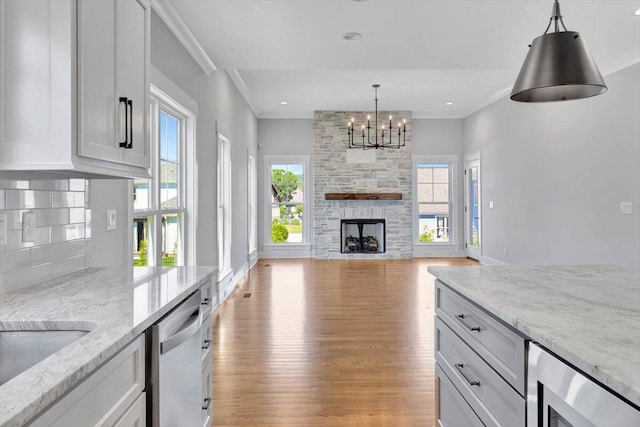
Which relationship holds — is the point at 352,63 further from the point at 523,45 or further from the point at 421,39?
the point at 523,45

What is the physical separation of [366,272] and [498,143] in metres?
3.19

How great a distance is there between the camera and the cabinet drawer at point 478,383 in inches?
49.9

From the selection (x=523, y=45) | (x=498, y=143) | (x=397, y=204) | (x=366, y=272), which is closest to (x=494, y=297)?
(x=523, y=45)

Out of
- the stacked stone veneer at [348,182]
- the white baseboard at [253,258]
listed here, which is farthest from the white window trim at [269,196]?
the white baseboard at [253,258]

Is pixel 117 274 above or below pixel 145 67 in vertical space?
below

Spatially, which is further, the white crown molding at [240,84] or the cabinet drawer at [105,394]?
the white crown molding at [240,84]

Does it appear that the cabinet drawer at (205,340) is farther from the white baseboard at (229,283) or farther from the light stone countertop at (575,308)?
the white baseboard at (229,283)

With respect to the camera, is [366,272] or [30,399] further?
[366,272]

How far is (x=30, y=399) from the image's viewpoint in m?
0.76

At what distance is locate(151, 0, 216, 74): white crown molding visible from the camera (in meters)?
2.96

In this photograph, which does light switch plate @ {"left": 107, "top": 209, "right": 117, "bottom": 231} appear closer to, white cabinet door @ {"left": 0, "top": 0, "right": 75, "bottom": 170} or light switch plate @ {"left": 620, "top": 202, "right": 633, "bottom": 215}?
white cabinet door @ {"left": 0, "top": 0, "right": 75, "bottom": 170}

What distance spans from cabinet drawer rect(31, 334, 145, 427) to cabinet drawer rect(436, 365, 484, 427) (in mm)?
1200

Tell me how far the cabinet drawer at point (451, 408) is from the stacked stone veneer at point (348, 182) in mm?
6393

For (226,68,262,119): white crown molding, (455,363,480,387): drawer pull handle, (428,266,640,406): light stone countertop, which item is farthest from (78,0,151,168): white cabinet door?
(226,68,262,119): white crown molding
